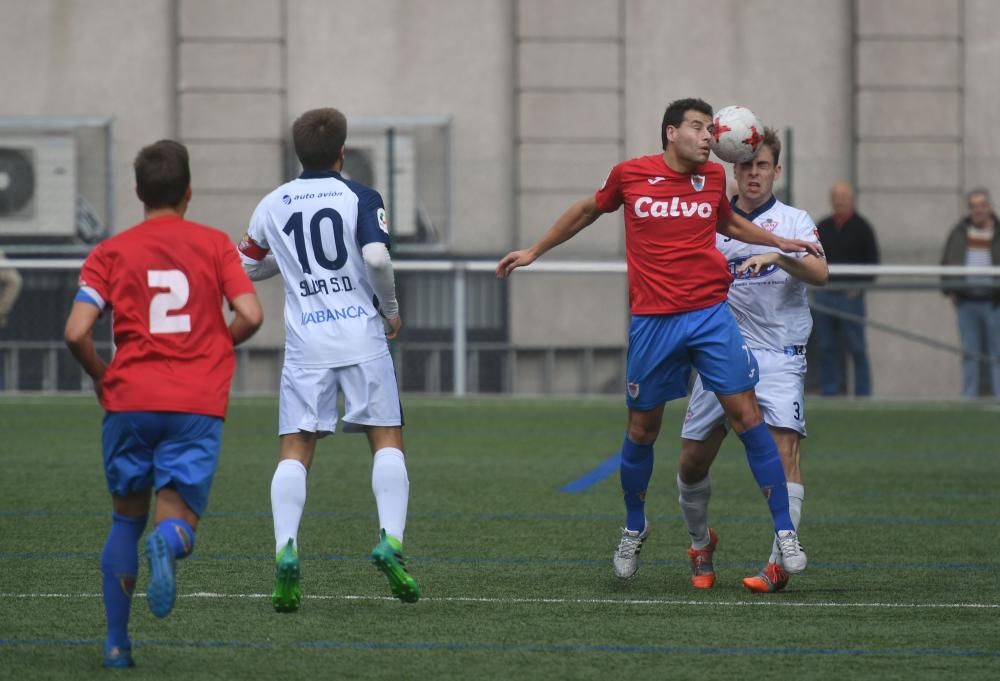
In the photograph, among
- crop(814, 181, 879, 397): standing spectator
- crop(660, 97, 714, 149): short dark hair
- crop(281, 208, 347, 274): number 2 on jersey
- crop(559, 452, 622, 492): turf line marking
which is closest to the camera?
crop(281, 208, 347, 274): number 2 on jersey

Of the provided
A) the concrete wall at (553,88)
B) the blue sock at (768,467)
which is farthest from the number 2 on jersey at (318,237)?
the concrete wall at (553,88)

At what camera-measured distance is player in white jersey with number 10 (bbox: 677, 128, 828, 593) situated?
7012mm

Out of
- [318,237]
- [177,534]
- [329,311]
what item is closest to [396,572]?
[329,311]

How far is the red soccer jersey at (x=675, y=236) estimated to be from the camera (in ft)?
22.1

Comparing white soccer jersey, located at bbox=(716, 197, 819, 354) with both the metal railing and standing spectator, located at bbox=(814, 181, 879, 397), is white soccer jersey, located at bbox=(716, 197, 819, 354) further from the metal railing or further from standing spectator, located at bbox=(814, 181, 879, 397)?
standing spectator, located at bbox=(814, 181, 879, 397)

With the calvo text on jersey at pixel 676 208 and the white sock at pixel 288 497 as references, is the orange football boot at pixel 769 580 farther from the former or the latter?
the white sock at pixel 288 497

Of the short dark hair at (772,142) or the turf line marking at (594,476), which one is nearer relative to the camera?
the short dark hair at (772,142)

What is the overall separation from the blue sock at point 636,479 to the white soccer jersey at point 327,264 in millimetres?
1197

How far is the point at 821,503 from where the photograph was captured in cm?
977

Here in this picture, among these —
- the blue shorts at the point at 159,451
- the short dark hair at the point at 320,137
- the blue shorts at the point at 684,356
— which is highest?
the short dark hair at the point at 320,137

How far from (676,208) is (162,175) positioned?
2.22m

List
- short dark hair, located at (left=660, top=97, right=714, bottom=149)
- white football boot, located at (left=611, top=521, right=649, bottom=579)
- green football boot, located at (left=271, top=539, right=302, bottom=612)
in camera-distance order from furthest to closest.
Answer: white football boot, located at (left=611, top=521, right=649, bottom=579), short dark hair, located at (left=660, top=97, right=714, bottom=149), green football boot, located at (left=271, top=539, right=302, bottom=612)

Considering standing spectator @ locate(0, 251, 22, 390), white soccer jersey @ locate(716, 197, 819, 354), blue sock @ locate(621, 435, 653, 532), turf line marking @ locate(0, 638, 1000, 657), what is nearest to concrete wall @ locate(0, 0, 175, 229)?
standing spectator @ locate(0, 251, 22, 390)

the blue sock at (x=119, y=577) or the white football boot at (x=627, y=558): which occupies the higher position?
the blue sock at (x=119, y=577)
